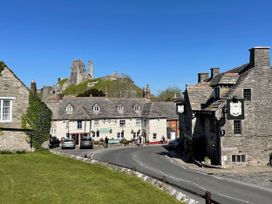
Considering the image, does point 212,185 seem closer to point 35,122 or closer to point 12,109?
point 35,122

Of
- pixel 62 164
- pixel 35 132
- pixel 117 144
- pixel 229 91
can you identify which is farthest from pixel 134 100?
pixel 62 164

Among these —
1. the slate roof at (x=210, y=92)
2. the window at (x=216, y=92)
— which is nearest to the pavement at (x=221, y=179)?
the slate roof at (x=210, y=92)

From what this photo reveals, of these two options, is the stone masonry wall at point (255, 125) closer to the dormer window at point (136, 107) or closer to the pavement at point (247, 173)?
the pavement at point (247, 173)

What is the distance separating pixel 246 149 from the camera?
124ft

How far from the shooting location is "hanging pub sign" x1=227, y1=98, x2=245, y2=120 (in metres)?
36.9

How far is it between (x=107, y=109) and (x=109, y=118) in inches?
92.8

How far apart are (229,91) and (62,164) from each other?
2279 cm

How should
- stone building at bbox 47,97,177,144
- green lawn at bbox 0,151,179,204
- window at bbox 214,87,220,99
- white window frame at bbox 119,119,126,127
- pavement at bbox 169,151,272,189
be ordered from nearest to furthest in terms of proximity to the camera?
1. green lawn at bbox 0,151,179,204
2. pavement at bbox 169,151,272,189
3. window at bbox 214,87,220,99
4. stone building at bbox 47,97,177,144
5. white window frame at bbox 119,119,126,127

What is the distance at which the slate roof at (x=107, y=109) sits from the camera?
68.2 m

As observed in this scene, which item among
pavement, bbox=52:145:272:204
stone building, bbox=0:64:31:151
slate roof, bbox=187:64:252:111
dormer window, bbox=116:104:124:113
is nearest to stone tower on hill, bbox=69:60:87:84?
dormer window, bbox=116:104:124:113

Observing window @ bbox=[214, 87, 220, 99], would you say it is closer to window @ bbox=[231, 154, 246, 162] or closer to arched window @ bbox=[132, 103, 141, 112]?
window @ bbox=[231, 154, 246, 162]

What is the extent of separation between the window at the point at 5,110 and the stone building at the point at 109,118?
3479 centimetres

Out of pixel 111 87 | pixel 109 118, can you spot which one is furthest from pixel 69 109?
pixel 111 87

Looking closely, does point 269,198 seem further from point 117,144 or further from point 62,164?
point 117,144
